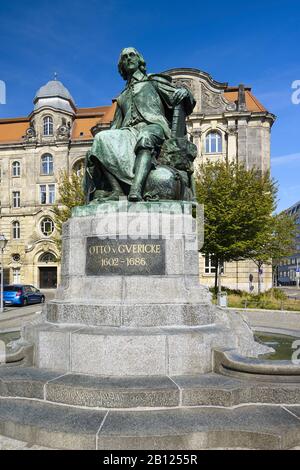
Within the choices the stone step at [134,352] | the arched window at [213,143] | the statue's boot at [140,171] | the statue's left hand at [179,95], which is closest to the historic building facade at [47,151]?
the arched window at [213,143]

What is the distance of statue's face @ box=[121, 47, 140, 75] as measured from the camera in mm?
7562

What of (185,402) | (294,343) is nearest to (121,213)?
(185,402)

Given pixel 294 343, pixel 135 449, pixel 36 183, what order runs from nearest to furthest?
pixel 135 449 < pixel 294 343 < pixel 36 183

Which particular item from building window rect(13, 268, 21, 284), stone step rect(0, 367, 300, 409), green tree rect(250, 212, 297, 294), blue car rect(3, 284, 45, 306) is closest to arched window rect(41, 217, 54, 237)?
building window rect(13, 268, 21, 284)

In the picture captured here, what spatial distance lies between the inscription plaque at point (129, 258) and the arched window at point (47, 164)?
41255mm

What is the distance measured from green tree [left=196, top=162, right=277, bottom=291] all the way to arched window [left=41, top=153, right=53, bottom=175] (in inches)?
950

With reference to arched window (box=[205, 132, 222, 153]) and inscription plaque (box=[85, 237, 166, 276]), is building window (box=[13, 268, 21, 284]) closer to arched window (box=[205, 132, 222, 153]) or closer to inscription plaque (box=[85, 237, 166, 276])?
arched window (box=[205, 132, 222, 153])

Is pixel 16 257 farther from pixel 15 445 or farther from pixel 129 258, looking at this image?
pixel 15 445

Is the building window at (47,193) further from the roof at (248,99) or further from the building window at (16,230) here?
the roof at (248,99)

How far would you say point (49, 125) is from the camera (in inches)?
1820

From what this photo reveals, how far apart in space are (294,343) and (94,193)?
4932mm

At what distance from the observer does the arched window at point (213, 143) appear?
40.0 m

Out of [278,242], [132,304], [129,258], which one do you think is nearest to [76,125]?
[278,242]

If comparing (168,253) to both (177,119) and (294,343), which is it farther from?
(294,343)
